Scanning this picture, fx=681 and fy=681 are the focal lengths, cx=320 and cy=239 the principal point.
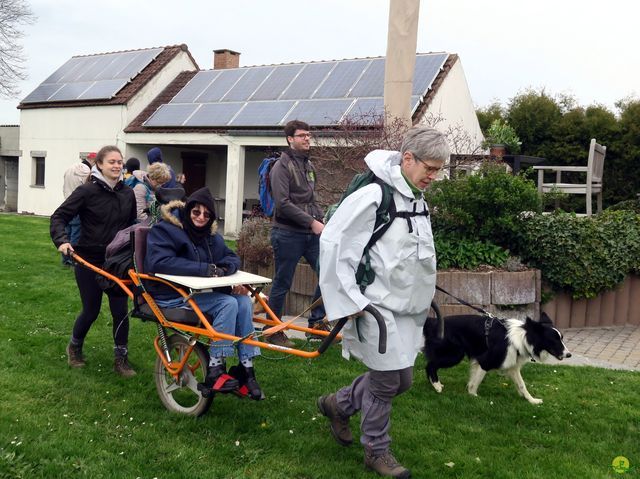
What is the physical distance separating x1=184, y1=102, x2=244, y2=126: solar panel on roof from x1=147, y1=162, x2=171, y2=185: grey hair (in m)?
10.6

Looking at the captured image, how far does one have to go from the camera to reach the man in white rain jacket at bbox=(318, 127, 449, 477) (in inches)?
149

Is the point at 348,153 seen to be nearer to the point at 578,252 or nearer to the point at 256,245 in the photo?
the point at 256,245

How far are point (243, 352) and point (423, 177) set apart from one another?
1.84 metres

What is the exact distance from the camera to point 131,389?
18.2 feet

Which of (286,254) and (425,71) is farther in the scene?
(425,71)

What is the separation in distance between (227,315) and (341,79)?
46.8 ft

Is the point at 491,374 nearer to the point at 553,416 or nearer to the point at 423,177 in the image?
the point at 553,416

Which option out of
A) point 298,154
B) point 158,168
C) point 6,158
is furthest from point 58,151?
point 298,154

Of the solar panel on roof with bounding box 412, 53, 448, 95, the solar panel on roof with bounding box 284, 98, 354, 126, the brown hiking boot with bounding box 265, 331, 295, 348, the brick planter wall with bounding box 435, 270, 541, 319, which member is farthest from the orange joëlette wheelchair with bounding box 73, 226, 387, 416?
the solar panel on roof with bounding box 412, 53, 448, 95

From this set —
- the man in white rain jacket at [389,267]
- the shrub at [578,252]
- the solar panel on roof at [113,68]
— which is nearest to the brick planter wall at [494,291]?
the shrub at [578,252]

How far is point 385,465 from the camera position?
4105mm

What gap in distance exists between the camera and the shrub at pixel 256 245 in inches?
356

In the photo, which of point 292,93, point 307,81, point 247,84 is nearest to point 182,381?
point 292,93

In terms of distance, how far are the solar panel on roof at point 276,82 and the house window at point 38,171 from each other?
11.1 meters
